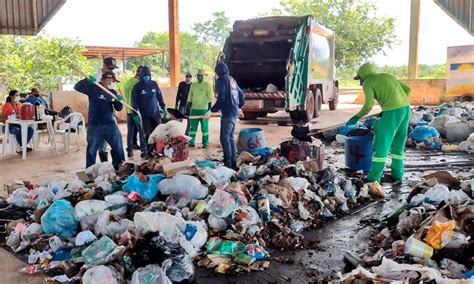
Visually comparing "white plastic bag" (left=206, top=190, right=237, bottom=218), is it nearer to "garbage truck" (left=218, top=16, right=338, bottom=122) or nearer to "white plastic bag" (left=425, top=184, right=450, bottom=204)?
"white plastic bag" (left=425, top=184, right=450, bottom=204)

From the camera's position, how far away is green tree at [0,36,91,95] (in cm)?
1605

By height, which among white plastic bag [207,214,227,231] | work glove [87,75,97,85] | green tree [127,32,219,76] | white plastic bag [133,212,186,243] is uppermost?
green tree [127,32,219,76]

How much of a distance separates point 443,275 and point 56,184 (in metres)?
3.73

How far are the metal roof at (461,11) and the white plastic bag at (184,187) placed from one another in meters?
8.36

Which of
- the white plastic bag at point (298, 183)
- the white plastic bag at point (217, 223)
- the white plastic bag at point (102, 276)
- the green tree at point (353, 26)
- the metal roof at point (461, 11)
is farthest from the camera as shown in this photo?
the green tree at point (353, 26)

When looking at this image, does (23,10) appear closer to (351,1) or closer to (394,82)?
(394,82)

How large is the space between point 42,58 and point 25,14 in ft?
26.8

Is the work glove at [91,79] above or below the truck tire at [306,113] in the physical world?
above

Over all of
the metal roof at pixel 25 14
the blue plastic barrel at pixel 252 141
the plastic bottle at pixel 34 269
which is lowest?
the plastic bottle at pixel 34 269

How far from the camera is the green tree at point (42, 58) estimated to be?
16.0m

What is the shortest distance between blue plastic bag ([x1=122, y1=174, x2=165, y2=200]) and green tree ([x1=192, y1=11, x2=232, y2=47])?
30314 mm

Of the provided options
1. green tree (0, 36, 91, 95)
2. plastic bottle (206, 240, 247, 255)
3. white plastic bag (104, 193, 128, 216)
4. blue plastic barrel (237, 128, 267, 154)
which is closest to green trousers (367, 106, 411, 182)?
blue plastic barrel (237, 128, 267, 154)

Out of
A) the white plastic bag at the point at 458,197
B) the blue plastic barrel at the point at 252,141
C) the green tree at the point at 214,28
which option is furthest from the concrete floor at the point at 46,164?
the green tree at the point at 214,28

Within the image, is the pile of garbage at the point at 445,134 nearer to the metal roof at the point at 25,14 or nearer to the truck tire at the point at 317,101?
the truck tire at the point at 317,101
